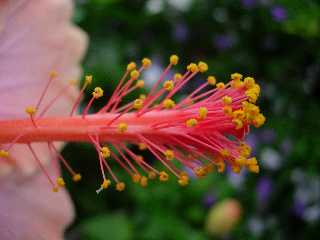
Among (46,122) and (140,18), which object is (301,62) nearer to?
(140,18)

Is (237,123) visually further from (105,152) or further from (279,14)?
(279,14)

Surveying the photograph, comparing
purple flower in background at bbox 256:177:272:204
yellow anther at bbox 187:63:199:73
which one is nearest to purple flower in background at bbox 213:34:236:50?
purple flower in background at bbox 256:177:272:204

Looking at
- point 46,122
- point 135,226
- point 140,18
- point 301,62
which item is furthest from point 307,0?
point 46,122

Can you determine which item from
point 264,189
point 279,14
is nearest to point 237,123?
point 279,14

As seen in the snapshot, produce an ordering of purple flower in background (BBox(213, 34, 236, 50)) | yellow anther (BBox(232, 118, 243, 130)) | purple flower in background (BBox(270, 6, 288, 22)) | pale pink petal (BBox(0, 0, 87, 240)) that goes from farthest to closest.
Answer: purple flower in background (BBox(213, 34, 236, 50)), purple flower in background (BBox(270, 6, 288, 22)), pale pink petal (BBox(0, 0, 87, 240)), yellow anther (BBox(232, 118, 243, 130))

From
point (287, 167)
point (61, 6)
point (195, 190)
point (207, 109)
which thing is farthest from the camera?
point (287, 167)

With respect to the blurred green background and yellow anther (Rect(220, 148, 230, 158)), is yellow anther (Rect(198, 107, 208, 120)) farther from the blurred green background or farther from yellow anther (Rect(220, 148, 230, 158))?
the blurred green background
